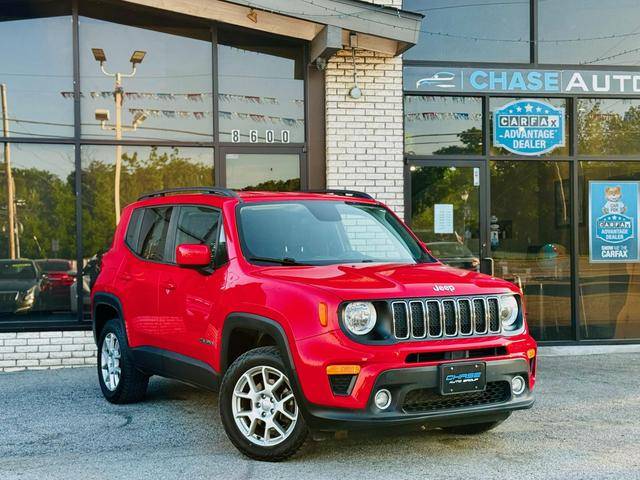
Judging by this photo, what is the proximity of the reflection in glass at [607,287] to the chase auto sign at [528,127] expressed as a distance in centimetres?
58

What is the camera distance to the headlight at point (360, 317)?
4914 millimetres

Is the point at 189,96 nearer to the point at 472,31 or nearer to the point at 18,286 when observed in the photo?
the point at 18,286

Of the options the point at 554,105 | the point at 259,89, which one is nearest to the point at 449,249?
the point at 554,105

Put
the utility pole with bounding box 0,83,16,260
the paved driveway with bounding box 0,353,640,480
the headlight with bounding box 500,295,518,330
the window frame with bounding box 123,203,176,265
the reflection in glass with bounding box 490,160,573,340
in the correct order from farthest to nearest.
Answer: the reflection in glass with bounding box 490,160,573,340, the utility pole with bounding box 0,83,16,260, the window frame with bounding box 123,203,176,265, the headlight with bounding box 500,295,518,330, the paved driveway with bounding box 0,353,640,480

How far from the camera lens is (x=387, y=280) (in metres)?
5.20

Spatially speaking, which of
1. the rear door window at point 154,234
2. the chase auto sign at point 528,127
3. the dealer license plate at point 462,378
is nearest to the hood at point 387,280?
the dealer license plate at point 462,378

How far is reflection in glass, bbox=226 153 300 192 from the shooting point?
10.0 meters

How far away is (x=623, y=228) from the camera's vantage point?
10.9 metres

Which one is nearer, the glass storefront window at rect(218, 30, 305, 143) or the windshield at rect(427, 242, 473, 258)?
the glass storefront window at rect(218, 30, 305, 143)

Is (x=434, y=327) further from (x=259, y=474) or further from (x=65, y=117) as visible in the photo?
(x=65, y=117)

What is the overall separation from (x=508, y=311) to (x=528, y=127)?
5.80 meters

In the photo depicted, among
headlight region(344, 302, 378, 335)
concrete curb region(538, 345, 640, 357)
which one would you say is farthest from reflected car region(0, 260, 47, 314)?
concrete curb region(538, 345, 640, 357)

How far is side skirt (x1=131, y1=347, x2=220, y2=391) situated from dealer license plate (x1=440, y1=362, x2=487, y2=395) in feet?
5.37

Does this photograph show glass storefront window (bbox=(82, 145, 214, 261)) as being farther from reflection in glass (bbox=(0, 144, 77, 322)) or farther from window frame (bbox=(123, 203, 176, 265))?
window frame (bbox=(123, 203, 176, 265))
